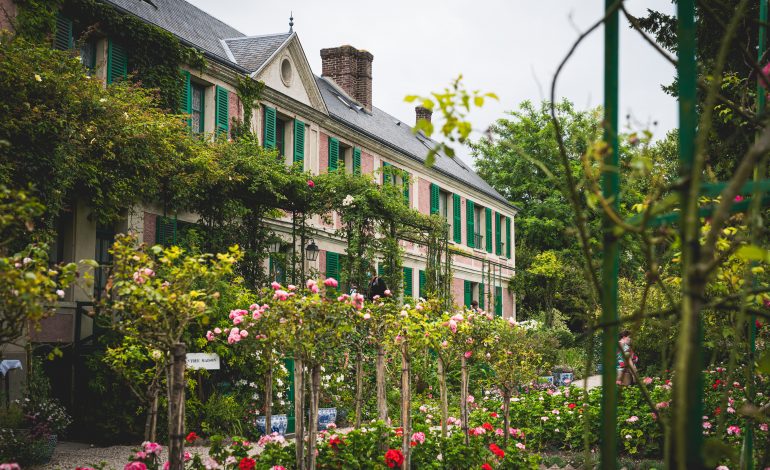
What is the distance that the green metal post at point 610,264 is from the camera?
1.62m

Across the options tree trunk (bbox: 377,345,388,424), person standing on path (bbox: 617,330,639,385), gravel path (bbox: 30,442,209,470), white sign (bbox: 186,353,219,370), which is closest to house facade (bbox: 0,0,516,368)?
white sign (bbox: 186,353,219,370)

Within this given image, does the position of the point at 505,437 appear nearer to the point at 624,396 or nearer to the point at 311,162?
the point at 624,396

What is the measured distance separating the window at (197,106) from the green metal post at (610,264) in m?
12.3

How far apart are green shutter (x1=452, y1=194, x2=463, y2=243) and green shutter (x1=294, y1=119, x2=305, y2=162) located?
9.22m

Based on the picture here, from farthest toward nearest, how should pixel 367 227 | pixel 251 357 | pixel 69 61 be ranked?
pixel 367 227
pixel 251 357
pixel 69 61

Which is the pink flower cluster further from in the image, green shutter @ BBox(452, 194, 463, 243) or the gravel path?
green shutter @ BBox(452, 194, 463, 243)

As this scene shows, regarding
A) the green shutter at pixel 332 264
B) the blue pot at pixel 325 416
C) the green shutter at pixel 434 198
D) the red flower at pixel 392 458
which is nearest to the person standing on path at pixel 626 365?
the red flower at pixel 392 458

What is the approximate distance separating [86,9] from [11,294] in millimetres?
9196

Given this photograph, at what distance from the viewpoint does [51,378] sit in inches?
409

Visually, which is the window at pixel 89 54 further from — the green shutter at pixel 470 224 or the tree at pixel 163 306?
the green shutter at pixel 470 224

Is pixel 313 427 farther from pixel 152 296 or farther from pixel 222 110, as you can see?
pixel 222 110

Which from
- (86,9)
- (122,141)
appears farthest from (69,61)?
(86,9)

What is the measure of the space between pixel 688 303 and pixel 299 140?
51.9 feet

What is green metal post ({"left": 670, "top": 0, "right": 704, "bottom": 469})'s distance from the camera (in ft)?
3.57
